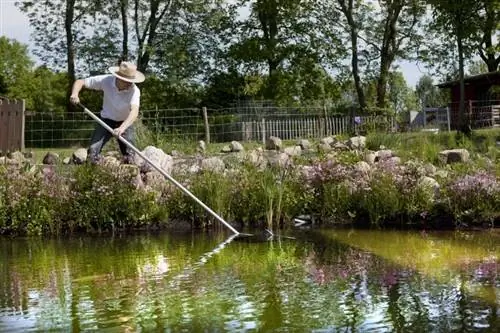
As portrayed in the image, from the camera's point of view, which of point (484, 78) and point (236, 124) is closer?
point (236, 124)

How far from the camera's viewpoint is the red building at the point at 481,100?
30.0m

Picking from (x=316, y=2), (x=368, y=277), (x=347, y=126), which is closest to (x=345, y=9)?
(x=316, y=2)

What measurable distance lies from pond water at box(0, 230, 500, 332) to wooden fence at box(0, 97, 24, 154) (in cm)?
823

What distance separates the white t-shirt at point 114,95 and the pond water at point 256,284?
1750mm

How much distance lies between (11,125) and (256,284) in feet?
39.2

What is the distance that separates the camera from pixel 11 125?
1658cm

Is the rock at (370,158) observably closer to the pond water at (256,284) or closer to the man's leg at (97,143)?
the pond water at (256,284)

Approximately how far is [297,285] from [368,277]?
26.0 inches

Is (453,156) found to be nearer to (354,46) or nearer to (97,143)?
(97,143)

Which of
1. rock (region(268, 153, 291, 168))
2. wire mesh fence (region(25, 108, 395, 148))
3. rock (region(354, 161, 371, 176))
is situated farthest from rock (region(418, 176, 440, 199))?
wire mesh fence (region(25, 108, 395, 148))

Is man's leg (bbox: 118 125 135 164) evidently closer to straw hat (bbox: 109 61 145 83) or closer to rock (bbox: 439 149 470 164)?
straw hat (bbox: 109 61 145 83)

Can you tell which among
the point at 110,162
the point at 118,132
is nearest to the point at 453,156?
the point at 110,162

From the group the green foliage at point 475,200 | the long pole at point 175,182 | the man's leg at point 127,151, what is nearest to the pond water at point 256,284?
the long pole at point 175,182

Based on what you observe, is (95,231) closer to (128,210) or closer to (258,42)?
(128,210)
